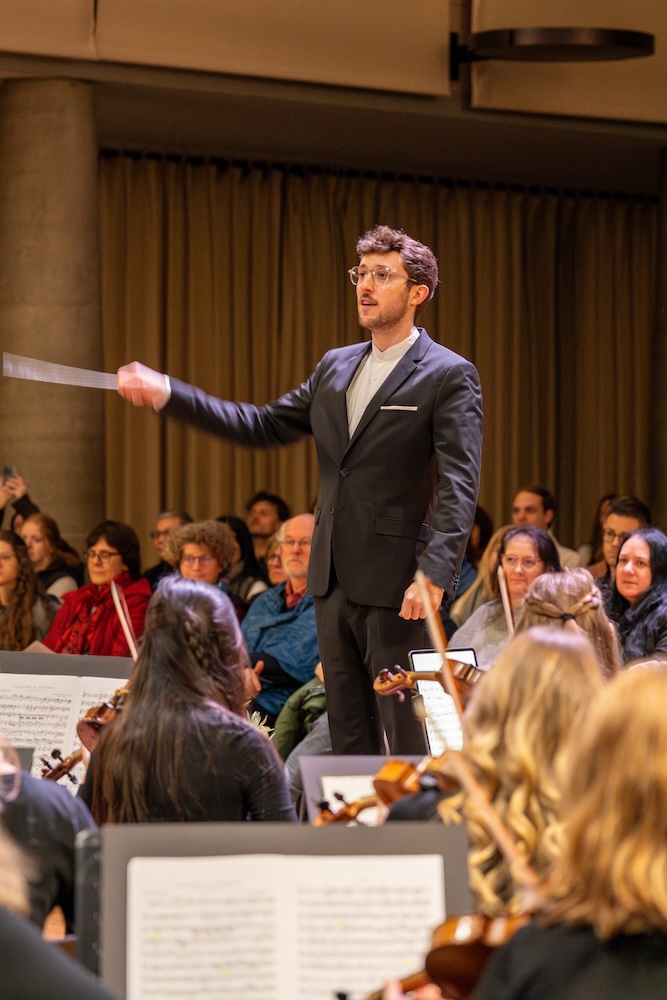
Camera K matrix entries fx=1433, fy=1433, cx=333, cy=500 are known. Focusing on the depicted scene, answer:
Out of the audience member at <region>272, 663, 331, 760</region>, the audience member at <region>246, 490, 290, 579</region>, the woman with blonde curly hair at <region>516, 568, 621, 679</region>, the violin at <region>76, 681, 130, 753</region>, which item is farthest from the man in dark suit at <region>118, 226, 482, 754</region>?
the audience member at <region>246, 490, 290, 579</region>

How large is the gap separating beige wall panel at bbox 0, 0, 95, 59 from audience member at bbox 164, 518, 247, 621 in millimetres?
2376

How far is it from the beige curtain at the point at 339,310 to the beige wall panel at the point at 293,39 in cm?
214

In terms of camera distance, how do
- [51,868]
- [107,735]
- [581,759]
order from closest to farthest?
[581,759] < [51,868] < [107,735]

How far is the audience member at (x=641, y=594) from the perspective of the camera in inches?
177

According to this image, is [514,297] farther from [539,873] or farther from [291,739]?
[539,873]

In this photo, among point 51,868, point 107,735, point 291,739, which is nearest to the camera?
point 51,868

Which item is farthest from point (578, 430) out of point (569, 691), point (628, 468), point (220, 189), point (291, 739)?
point (569, 691)

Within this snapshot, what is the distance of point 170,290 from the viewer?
8836 millimetres

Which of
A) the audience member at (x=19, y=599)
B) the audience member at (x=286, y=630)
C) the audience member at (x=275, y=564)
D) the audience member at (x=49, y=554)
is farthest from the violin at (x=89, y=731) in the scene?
the audience member at (x=49, y=554)

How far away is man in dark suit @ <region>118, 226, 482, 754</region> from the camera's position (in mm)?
3242

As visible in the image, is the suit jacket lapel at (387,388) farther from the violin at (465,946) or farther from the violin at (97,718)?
the violin at (465,946)

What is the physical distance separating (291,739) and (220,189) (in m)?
5.00

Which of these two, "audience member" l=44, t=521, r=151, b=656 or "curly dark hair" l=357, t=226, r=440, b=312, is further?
"audience member" l=44, t=521, r=151, b=656

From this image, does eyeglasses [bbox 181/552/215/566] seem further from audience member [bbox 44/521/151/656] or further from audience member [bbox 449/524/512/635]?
audience member [bbox 449/524/512/635]
